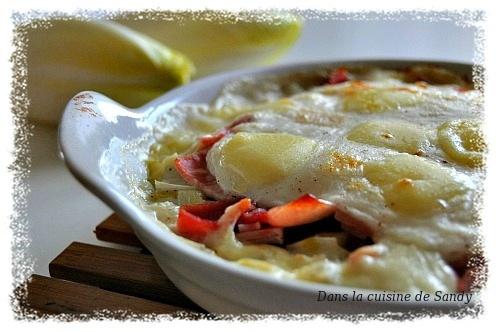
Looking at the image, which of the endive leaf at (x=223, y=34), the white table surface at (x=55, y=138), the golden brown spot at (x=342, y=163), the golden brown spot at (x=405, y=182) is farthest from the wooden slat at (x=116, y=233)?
the endive leaf at (x=223, y=34)

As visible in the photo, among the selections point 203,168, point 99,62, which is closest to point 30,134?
point 99,62

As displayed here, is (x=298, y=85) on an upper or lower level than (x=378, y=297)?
upper

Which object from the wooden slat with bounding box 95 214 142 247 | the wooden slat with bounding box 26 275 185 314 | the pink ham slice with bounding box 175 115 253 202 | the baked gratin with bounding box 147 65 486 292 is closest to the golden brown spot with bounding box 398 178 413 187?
the baked gratin with bounding box 147 65 486 292

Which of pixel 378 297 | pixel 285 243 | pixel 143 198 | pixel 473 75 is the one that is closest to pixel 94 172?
pixel 143 198

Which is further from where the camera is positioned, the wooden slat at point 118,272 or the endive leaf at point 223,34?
the endive leaf at point 223,34

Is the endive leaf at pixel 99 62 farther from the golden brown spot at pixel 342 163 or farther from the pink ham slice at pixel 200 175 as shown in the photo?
the golden brown spot at pixel 342 163

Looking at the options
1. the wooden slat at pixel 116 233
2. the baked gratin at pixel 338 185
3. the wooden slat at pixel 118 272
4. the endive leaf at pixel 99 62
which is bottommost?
the wooden slat at pixel 118 272

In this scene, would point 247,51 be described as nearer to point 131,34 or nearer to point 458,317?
point 131,34
